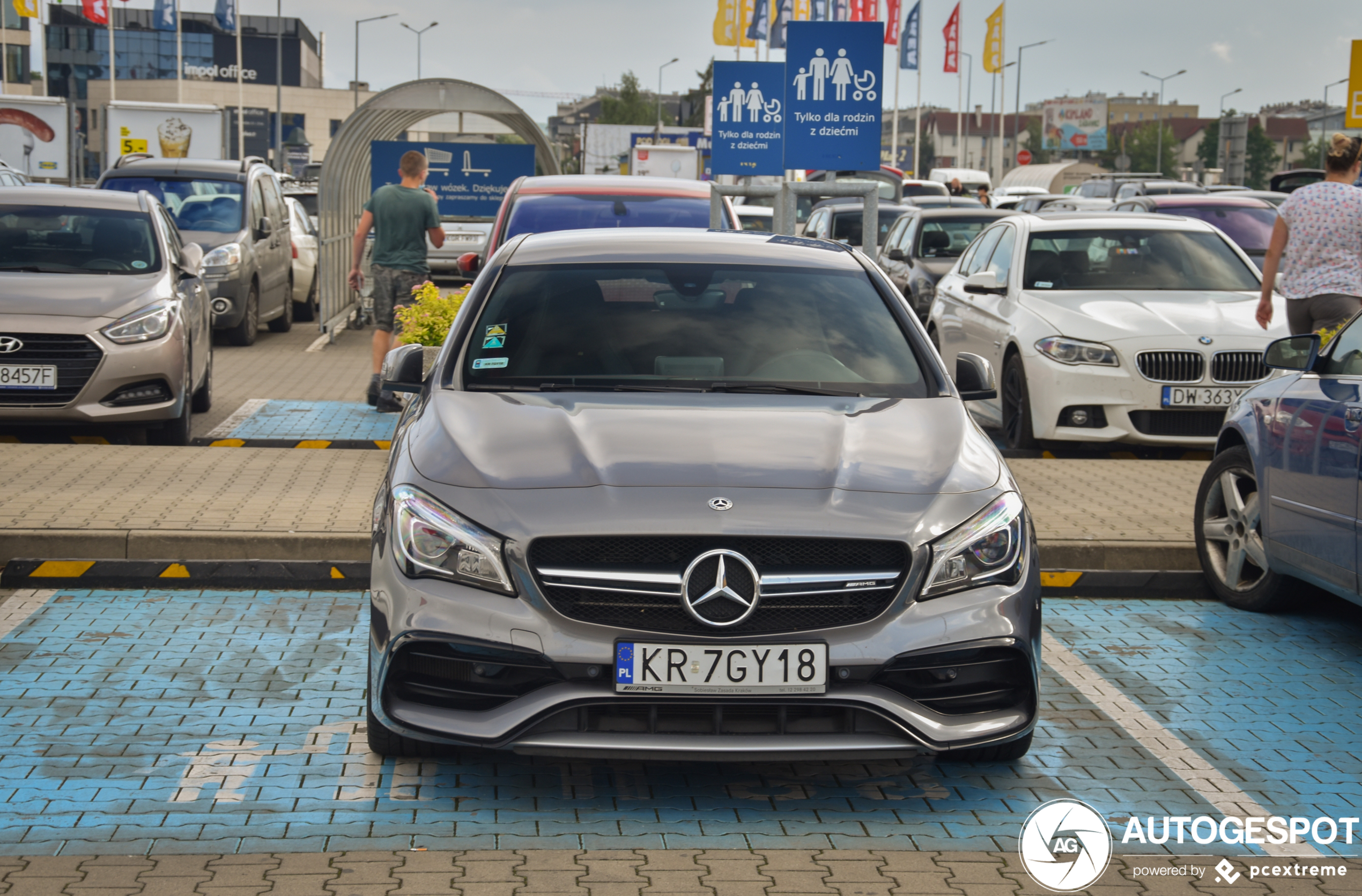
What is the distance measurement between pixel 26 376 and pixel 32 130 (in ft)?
102

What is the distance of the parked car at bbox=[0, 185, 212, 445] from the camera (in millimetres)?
9461

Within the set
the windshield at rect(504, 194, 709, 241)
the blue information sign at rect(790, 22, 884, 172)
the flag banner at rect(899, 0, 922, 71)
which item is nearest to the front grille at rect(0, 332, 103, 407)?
the windshield at rect(504, 194, 709, 241)

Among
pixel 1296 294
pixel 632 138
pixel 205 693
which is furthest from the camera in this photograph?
pixel 632 138

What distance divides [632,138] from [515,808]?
56725 mm

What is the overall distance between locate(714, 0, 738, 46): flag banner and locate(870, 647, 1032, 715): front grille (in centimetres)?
4026

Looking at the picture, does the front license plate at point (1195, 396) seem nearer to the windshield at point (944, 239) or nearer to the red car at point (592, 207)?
the red car at point (592, 207)

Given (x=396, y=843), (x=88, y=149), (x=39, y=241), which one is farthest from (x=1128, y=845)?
(x=88, y=149)

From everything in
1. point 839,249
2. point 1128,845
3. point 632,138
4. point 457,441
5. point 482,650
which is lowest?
point 1128,845

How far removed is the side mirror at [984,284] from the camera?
10828 millimetres

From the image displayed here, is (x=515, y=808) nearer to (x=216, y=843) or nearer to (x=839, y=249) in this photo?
(x=216, y=843)

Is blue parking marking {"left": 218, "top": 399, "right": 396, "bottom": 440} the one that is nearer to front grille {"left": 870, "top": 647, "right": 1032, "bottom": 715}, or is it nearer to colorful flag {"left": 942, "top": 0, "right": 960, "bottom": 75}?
front grille {"left": 870, "top": 647, "right": 1032, "bottom": 715}

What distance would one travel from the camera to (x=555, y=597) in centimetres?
390

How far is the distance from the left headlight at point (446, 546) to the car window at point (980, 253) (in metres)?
8.66

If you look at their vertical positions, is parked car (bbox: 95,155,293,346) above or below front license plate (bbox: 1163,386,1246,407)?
above
